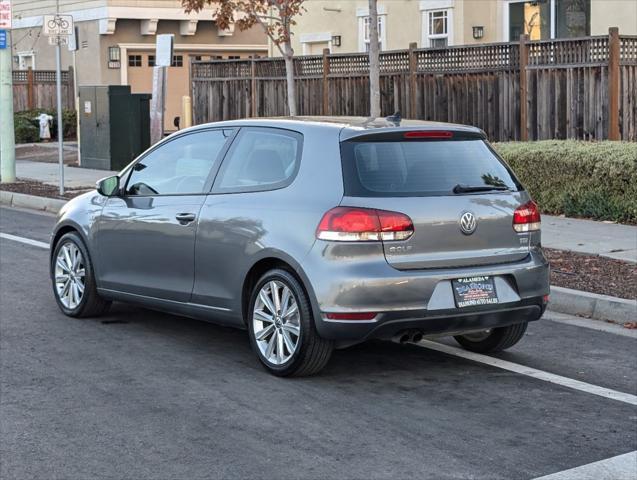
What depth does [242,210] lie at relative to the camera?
7.46m

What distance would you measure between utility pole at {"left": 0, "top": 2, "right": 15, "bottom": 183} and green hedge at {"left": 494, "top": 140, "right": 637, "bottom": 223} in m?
9.23

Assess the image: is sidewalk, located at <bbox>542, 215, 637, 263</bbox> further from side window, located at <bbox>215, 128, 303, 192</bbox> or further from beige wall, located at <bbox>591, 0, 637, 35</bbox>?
beige wall, located at <bbox>591, 0, 637, 35</bbox>

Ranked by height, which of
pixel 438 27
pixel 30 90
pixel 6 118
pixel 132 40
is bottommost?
pixel 6 118

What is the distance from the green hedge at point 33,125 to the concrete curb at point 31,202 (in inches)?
533

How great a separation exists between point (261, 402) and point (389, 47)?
1809 centimetres

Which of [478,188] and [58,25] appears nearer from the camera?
[478,188]

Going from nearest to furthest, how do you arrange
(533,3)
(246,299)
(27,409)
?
(27,409) → (246,299) → (533,3)

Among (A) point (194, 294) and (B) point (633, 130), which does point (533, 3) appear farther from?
(A) point (194, 294)

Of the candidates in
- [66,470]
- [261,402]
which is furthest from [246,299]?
[66,470]

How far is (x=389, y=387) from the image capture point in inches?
276

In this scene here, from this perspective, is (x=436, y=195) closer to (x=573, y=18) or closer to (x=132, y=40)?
(x=573, y=18)

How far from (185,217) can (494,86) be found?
10914mm

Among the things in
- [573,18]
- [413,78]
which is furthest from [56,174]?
[573,18]

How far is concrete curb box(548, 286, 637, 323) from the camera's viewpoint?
9.19 meters
